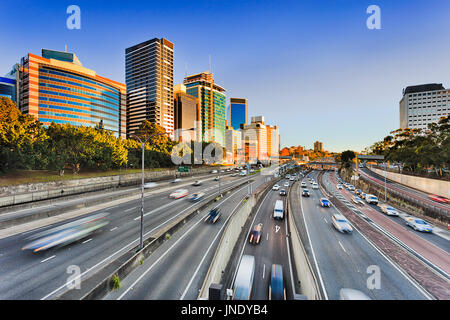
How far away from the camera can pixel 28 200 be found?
101 ft

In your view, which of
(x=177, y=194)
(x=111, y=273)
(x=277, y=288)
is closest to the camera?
(x=111, y=273)

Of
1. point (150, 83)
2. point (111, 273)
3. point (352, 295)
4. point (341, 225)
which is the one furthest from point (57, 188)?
point (150, 83)

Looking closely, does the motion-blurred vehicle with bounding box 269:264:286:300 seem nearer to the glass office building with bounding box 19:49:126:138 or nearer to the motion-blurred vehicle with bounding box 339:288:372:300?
the motion-blurred vehicle with bounding box 339:288:372:300

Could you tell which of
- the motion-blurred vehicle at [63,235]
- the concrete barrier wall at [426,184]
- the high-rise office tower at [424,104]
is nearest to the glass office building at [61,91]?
the motion-blurred vehicle at [63,235]

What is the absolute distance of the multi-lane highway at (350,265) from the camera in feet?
46.4

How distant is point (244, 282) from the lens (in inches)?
A: 559

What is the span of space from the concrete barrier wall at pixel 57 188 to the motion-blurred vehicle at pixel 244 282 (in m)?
37.1

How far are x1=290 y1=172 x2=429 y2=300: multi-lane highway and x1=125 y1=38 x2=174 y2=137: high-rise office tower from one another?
390 feet

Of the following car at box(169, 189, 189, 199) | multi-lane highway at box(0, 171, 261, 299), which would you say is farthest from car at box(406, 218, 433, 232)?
car at box(169, 189, 189, 199)

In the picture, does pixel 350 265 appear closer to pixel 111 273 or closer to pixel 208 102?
pixel 111 273

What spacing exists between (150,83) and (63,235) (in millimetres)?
126894

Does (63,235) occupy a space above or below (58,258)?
above

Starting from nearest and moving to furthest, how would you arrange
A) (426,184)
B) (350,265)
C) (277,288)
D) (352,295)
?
(352,295)
(277,288)
(350,265)
(426,184)
